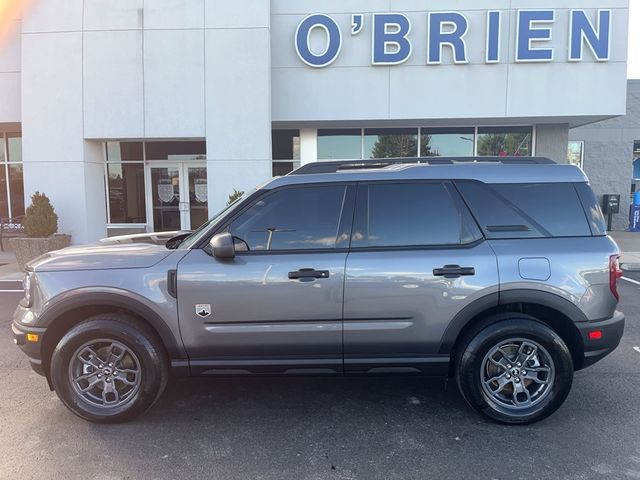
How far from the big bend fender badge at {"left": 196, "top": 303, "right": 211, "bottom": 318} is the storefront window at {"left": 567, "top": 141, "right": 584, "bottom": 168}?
1705cm

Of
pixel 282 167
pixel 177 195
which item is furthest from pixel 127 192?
pixel 282 167

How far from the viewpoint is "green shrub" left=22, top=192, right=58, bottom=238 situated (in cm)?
1082

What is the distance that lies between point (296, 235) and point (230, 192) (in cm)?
846

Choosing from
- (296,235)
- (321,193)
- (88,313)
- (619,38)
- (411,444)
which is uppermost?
(619,38)

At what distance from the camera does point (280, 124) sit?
1335 cm

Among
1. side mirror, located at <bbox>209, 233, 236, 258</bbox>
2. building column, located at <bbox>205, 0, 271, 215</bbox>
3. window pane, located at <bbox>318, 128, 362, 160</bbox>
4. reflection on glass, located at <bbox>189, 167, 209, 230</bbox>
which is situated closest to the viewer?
side mirror, located at <bbox>209, 233, 236, 258</bbox>

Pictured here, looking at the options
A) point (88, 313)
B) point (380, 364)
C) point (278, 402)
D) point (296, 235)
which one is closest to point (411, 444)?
point (380, 364)

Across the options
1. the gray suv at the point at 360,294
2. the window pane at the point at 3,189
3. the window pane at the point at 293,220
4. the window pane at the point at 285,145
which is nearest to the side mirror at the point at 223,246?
the gray suv at the point at 360,294

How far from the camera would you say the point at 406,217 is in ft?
12.2

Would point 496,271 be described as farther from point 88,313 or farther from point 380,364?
point 88,313

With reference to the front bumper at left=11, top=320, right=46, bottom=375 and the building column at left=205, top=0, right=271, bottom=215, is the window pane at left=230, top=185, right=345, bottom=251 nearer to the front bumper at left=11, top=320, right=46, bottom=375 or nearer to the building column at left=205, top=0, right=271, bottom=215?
the front bumper at left=11, top=320, right=46, bottom=375

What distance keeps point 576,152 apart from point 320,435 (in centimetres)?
1725

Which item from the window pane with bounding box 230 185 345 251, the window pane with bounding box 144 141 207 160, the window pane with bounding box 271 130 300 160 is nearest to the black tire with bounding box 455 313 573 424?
the window pane with bounding box 230 185 345 251

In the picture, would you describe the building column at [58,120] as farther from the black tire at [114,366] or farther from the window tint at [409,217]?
the window tint at [409,217]
